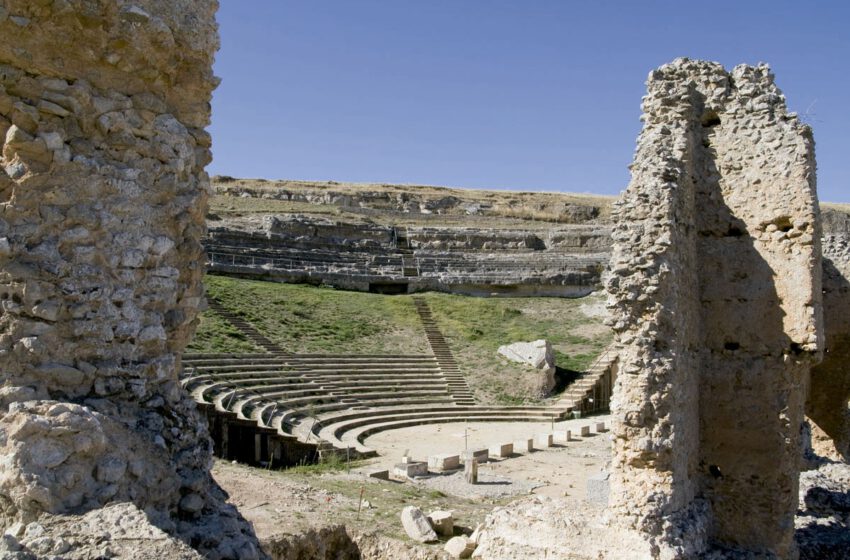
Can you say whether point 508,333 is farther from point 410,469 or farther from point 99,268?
point 99,268

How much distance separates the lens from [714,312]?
8.19 meters

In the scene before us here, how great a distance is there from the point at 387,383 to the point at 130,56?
2048 cm

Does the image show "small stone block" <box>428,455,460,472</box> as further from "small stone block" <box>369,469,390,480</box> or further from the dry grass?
the dry grass

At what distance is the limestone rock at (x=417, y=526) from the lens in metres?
8.62

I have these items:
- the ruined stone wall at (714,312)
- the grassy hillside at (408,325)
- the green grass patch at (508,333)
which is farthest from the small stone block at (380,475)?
the green grass patch at (508,333)

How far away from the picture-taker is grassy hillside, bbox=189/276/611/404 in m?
25.5

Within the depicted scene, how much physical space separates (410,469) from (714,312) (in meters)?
7.31

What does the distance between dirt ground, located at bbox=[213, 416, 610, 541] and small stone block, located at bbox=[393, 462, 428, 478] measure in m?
0.23

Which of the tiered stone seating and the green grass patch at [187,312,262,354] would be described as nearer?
the green grass patch at [187,312,262,354]

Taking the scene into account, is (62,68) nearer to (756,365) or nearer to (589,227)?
(756,365)

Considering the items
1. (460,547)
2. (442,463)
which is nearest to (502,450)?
(442,463)

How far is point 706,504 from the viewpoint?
315 inches

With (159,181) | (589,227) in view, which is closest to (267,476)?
(159,181)

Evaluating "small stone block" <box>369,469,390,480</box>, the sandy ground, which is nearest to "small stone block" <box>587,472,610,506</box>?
the sandy ground
